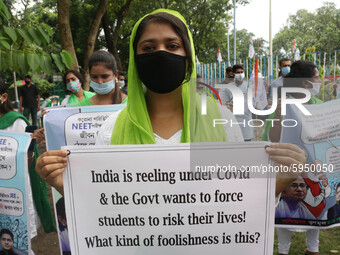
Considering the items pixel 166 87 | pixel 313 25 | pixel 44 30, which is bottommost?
pixel 166 87

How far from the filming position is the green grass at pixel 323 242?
3.29 metres

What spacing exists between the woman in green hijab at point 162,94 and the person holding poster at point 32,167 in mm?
1732

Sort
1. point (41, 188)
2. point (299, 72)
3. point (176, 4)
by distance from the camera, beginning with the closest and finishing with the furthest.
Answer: point (299, 72) → point (41, 188) → point (176, 4)

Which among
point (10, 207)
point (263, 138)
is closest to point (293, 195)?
point (263, 138)

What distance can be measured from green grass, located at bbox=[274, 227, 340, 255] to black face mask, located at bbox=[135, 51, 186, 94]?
249 cm

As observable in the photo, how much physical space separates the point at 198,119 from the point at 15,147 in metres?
1.59

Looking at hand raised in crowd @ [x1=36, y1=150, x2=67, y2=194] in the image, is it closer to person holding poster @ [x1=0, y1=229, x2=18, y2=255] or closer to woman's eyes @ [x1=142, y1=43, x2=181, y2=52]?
woman's eyes @ [x1=142, y1=43, x2=181, y2=52]

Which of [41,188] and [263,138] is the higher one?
[263,138]

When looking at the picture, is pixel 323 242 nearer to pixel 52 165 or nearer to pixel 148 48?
pixel 148 48

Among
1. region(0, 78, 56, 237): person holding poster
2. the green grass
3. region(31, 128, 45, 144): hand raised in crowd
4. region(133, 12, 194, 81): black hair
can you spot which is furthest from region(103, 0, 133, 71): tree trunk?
region(133, 12, 194, 81): black hair

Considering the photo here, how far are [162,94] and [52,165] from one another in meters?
0.58

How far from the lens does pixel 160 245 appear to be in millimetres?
1330

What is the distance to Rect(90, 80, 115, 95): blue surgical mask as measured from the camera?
3021 mm

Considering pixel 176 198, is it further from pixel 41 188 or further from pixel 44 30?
pixel 41 188
